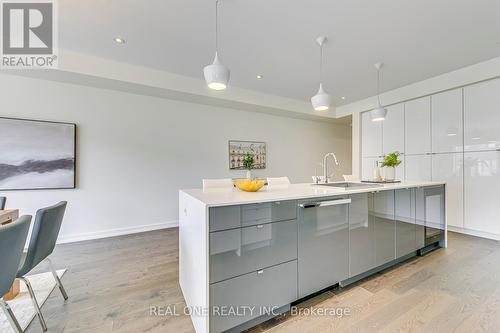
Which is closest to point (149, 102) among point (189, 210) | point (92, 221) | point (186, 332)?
point (92, 221)

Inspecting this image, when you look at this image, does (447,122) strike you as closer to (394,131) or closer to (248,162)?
(394,131)

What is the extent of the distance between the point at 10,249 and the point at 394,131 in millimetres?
5652

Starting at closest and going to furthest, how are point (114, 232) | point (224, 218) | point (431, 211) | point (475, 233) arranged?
point (224, 218)
point (431, 211)
point (475, 233)
point (114, 232)

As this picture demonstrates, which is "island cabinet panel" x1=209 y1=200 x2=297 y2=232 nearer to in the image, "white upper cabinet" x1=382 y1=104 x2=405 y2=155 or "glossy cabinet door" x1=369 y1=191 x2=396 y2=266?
"glossy cabinet door" x1=369 y1=191 x2=396 y2=266

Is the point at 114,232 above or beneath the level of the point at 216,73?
beneath

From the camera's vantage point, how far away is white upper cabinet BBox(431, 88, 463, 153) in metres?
3.52

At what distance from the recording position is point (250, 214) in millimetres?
1414

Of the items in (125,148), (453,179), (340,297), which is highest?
(125,148)

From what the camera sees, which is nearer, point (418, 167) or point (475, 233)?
point (475, 233)

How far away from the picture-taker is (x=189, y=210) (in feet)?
5.33

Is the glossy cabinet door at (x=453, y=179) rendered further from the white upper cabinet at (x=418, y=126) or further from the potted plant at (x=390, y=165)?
the potted plant at (x=390, y=165)

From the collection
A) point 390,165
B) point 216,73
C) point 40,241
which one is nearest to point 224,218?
point 216,73

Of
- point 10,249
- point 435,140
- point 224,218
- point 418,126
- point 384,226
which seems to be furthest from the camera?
point 418,126

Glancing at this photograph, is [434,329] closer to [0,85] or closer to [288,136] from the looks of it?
[288,136]
